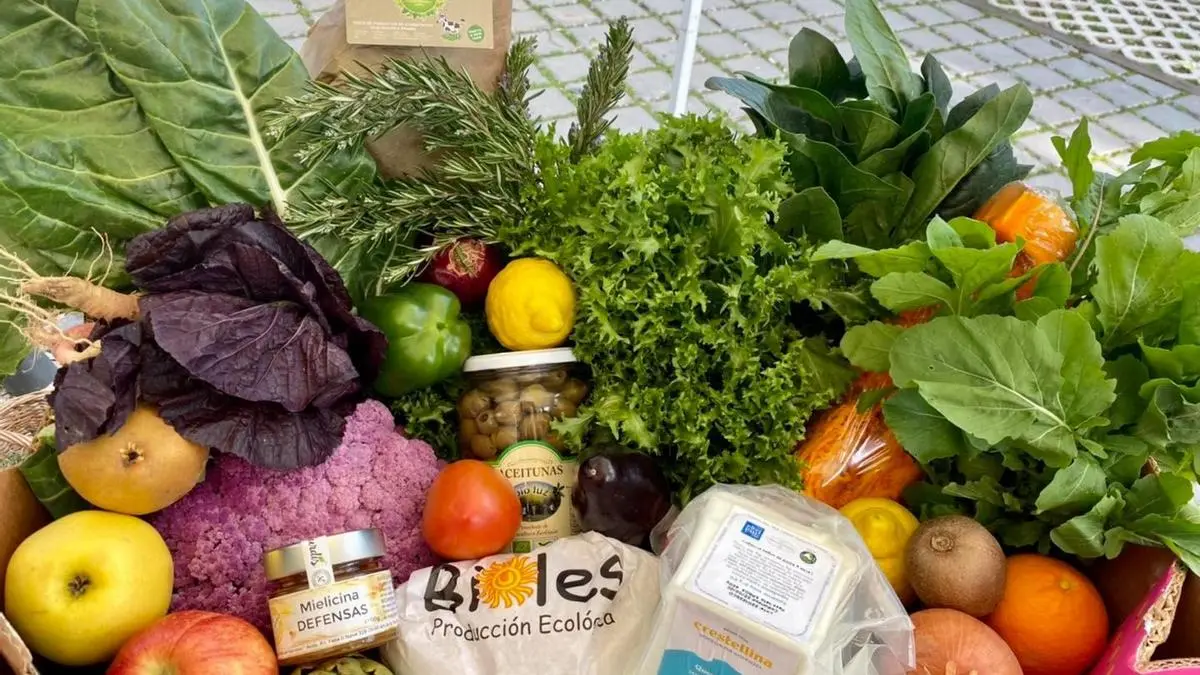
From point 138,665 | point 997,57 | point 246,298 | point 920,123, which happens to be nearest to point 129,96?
point 246,298

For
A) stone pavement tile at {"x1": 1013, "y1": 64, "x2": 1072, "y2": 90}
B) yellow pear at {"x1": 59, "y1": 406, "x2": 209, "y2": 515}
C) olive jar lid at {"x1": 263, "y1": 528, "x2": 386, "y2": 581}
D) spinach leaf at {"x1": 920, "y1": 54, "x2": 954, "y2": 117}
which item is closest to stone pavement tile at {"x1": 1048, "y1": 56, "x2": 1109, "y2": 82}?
stone pavement tile at {"x1": 1013, "y1": 64, "x2": 1072, "y2": 90}

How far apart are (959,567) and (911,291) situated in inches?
12.5

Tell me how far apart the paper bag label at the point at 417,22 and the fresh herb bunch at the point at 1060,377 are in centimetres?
63

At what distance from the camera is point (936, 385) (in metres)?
1.04

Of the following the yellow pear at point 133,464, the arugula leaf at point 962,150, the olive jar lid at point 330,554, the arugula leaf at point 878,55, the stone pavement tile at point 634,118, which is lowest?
the stone pavement tile at point 634,118

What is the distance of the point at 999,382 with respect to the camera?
105 cm

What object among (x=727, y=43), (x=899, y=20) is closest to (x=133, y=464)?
(x=727, y=43)

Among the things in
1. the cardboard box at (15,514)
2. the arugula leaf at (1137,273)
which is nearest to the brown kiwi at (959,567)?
the arugula leaf at (1137,273)

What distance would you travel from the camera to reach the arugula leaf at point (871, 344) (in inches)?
45.8

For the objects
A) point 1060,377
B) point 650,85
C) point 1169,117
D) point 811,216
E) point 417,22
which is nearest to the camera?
point 1060,377

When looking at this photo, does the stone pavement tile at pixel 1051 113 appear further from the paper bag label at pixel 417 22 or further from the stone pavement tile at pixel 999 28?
the paper bag label at pixel 417 22

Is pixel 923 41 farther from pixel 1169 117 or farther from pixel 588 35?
pixel 588 35

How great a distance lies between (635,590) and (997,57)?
354 centimetres

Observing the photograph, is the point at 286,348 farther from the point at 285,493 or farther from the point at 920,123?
the point at 920,123
